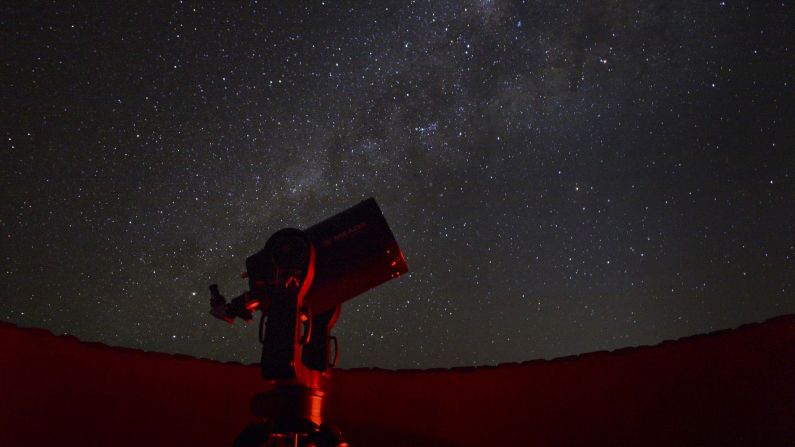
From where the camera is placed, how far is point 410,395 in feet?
16.9

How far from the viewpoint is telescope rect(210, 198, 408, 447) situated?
7.48 feet

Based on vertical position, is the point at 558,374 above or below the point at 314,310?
below

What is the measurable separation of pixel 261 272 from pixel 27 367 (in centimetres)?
261

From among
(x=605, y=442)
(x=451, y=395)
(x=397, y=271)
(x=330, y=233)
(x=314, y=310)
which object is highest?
(x=330, y=233)

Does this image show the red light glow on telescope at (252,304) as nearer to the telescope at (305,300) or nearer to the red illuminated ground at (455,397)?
the telescope at (305,300)

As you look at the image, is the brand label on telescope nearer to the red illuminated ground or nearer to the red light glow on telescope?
the red light glow on telescope

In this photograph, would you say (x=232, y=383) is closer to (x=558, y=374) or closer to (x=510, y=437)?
(x=510, y=437)

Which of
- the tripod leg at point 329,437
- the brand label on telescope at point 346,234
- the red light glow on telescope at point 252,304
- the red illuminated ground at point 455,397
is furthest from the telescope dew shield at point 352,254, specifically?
the red illuminated ground at point 455,397

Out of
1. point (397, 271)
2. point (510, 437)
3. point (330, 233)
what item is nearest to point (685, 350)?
point (510, 437)

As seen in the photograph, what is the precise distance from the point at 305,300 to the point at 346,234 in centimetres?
47

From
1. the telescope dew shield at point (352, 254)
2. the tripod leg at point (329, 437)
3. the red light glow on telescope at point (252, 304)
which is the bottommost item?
the tripod leg at point (329, 437)

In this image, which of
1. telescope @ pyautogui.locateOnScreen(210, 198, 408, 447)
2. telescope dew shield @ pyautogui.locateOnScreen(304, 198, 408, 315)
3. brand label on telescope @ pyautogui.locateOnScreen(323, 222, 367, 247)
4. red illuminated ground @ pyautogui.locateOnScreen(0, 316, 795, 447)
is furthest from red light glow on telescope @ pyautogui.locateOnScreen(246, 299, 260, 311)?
red illuminated ground @ pyautogui.locateOnScreen(0, 316, 795, 447)

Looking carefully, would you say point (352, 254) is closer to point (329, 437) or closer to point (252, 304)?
point (252, 304)

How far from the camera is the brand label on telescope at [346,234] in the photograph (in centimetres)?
303
